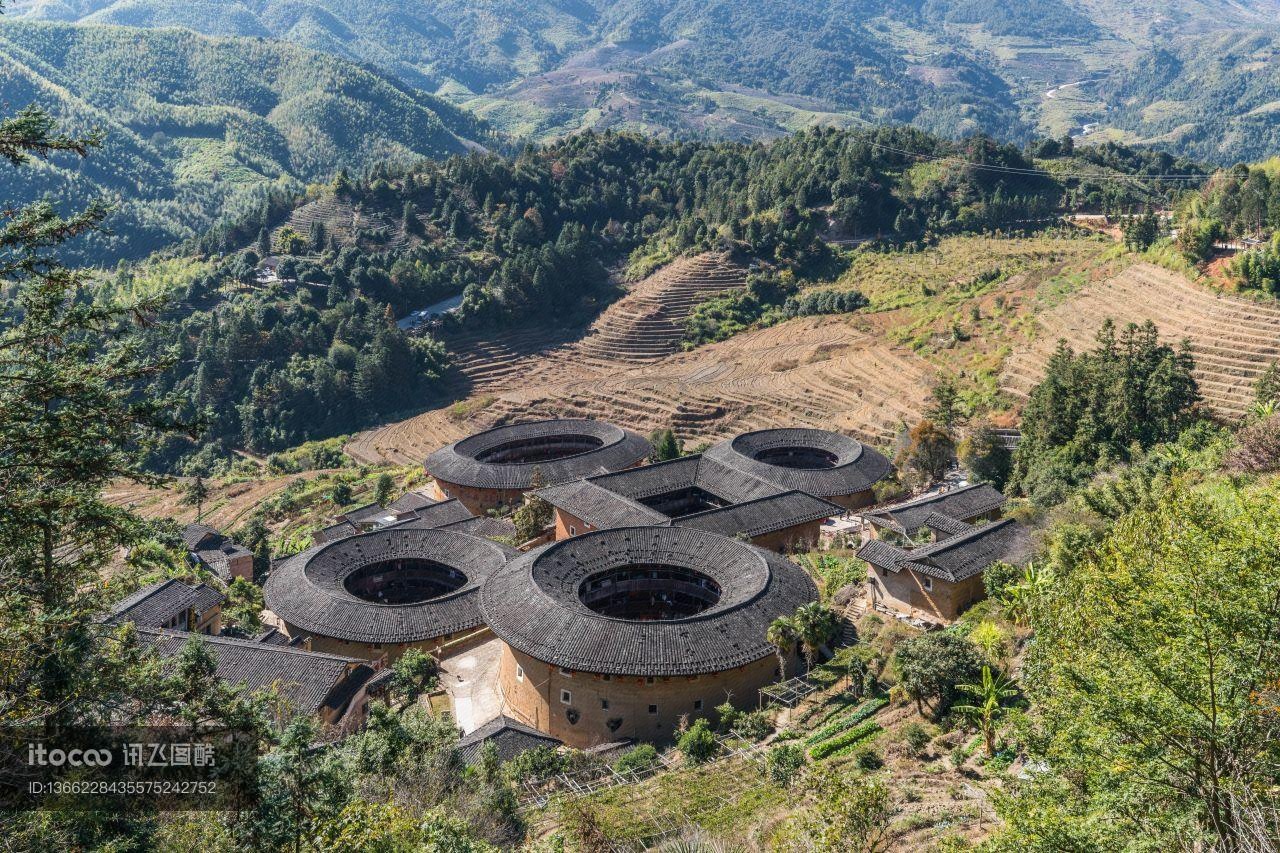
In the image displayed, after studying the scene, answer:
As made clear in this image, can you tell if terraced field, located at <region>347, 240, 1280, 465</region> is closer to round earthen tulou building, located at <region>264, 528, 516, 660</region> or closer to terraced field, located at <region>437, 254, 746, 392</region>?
terraced field, located at <region>437, 254, 746, 392</region>

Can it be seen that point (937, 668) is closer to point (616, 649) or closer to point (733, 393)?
point (616, 649)

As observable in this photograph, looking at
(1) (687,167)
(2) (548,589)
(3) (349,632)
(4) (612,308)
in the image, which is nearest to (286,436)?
(4) (612,308)

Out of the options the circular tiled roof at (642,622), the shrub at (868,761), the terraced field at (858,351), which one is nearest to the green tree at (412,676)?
the circular tiled roof at (642,622)

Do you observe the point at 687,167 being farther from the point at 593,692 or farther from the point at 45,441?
the point at 45,441

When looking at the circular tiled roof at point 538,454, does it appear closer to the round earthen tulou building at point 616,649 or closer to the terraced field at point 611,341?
the round earthen tulou building at point 616,649

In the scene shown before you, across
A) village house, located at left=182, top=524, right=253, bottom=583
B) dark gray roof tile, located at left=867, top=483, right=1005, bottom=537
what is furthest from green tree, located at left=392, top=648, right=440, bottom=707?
village house, located at left=182, top=524, right=253, bottom=583

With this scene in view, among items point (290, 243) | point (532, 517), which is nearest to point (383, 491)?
point (532, 517)
